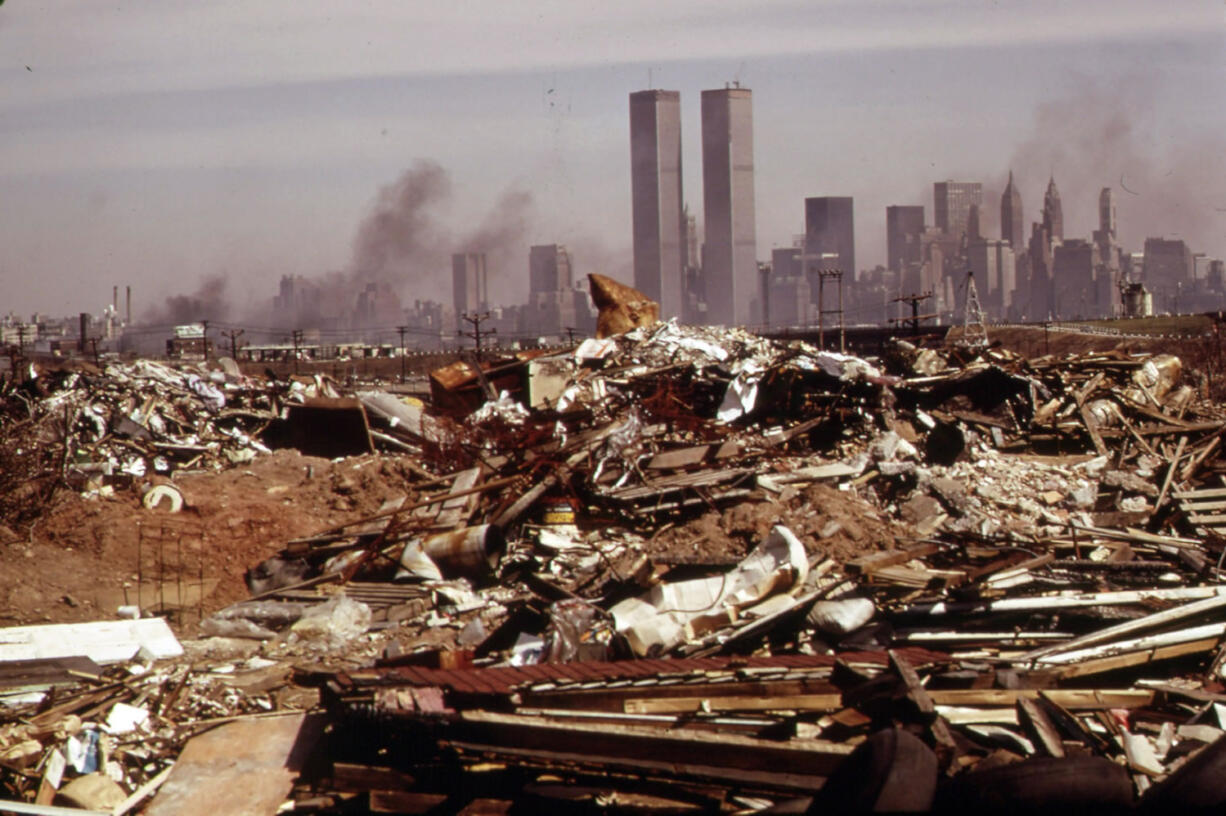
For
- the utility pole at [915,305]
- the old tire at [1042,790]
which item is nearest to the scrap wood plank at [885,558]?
the old tire at [1042,790]

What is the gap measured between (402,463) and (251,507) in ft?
5.77

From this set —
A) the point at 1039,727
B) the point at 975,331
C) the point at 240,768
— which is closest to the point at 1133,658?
the point at 1039,727

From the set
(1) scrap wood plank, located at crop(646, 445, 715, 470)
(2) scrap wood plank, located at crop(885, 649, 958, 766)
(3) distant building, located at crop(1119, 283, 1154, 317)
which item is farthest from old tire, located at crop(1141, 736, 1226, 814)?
(3) distant building, located at crop(1119, 283, 1154, 317)

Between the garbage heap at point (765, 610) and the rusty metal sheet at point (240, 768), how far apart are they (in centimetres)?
2

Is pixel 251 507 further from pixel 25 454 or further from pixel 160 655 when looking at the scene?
pixel 160 655

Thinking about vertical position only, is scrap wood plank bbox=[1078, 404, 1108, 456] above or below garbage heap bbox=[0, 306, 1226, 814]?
above

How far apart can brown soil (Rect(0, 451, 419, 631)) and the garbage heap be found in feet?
2.33

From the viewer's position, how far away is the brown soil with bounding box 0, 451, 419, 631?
9.22m

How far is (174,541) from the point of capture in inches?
410

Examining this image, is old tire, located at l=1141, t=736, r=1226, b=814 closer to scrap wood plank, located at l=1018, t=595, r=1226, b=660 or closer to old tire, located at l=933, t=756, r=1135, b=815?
old tire, located at l=933, t=756, r=1135, b=815

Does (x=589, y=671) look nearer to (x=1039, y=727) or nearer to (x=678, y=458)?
(x=1039, y=727)

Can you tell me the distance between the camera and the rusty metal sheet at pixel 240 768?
5.54 m

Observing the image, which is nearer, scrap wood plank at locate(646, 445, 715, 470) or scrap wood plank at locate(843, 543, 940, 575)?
scrap wood plank at locate(843, 543, 940, 575)

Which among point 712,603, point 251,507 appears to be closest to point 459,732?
point 712,603
